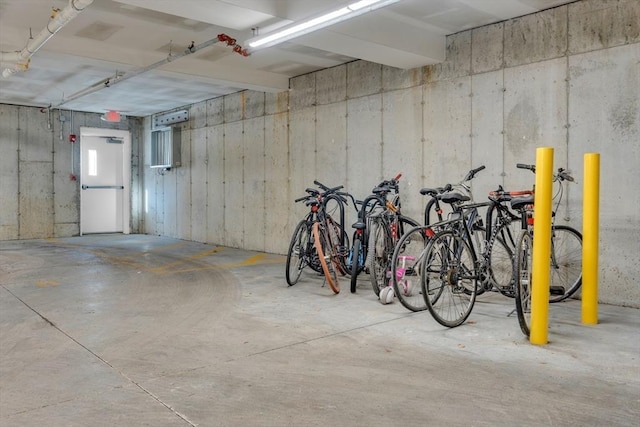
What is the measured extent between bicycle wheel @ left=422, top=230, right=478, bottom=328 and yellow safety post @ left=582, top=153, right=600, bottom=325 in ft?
2.70

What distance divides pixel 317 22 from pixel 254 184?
4.29 meters

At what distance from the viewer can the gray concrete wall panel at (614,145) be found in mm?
4172

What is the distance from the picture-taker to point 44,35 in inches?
180

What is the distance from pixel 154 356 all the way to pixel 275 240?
193 inches

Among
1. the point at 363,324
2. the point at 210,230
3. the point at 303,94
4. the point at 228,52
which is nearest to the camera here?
the point at 363,324

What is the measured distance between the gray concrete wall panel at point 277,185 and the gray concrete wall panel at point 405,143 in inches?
76.8

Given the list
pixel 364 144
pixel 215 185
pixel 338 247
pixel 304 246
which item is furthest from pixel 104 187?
pixel 338 247

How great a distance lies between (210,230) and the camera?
9227 millimetres

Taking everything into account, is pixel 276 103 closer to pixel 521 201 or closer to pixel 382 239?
pixel 382 239

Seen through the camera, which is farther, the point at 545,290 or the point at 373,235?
the point at 373,235

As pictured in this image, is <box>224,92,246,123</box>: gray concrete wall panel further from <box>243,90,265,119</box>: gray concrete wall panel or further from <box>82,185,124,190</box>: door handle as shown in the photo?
<box>82,185,124,190</box>: door handle

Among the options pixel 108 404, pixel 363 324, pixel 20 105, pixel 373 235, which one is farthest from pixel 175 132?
pixel 108 404

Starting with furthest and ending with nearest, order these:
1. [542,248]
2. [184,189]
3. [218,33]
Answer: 1. [184,189]
2. [218,33]
3. [542,248]

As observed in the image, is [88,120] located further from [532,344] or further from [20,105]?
[532,344]
